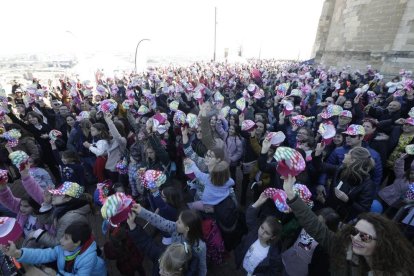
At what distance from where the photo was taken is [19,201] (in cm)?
294

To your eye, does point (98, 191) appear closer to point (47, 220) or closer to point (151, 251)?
point (47, 220)

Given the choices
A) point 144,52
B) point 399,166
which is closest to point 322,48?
point 144,52

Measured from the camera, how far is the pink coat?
2814 mm

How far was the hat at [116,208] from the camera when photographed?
1931 millimetres

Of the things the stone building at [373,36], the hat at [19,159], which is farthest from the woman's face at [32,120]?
the stone building at [373,36]

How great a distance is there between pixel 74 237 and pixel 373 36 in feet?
71.0

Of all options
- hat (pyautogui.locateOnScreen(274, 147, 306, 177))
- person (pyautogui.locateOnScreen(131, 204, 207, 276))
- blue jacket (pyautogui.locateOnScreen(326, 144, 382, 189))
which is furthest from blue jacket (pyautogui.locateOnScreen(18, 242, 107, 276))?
blue jacket (pyautogui.locateOnScreen(326, 144, 382, 189))

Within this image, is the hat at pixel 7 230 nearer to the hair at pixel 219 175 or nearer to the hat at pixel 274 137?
the hair at pixel 219 175

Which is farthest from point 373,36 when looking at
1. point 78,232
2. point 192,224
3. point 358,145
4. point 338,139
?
point 78,232

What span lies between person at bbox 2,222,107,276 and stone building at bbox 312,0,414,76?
52.9 feet

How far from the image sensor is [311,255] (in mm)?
2393

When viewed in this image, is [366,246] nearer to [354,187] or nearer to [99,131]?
[354,187]

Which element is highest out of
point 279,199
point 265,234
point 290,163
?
point 290,163

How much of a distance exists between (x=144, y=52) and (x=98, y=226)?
20.9 meters
